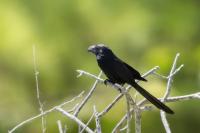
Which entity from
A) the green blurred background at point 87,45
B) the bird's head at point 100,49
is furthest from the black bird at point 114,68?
the green blurred background at point 87,45

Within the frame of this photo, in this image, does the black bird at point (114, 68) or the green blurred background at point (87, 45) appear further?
the green blurred background at point (87, 45)

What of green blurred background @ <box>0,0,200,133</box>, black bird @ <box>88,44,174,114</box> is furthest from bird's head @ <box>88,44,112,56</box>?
green blurred background @ <box>0,0,200,133</box>

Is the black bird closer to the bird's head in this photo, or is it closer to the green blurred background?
the bird's head

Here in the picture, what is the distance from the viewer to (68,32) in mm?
7598

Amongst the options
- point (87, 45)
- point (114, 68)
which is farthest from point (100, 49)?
point (87, 45)

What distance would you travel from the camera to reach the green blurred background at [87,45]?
6848 millimetres

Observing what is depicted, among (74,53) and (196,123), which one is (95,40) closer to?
(74,53)

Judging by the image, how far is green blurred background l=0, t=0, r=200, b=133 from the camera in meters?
6.85

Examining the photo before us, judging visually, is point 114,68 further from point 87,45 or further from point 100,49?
point 87,45

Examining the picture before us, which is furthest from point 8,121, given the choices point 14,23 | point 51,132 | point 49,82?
point 14,23

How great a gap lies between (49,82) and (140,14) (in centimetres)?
130

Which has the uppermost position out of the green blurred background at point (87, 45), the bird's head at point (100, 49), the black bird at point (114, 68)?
the bird's head at point (100, 49)

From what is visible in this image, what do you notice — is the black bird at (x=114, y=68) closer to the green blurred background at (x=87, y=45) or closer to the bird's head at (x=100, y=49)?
the bird's head at (x=100, y=49)

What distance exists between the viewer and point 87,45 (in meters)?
7.34
